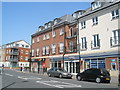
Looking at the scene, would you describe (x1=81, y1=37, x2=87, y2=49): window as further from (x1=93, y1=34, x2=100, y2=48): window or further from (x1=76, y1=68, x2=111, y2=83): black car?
(x1=76, y1=68, x2=111, y2=83): black car

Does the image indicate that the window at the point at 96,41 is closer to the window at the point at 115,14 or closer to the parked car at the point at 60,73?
the window at the point at 115,14

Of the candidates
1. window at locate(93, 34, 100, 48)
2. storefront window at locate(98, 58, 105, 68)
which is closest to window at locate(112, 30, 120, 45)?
window at locate(93, 34, 100, 48)

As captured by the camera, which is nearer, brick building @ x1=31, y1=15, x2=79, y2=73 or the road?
the road

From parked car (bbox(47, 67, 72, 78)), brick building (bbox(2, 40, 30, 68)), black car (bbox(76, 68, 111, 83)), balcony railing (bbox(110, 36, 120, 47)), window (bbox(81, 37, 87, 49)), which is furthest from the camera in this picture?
brick building (bbox(2, 40, 30, 68))

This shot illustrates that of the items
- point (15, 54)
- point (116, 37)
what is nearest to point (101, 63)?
point (116, 37)

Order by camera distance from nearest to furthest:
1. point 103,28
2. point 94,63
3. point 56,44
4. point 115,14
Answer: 1. point 115,14
2. point 103,28
3. point 94,63
4. point 56,44

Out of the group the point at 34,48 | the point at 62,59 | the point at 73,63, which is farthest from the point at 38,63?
the point at 73,63

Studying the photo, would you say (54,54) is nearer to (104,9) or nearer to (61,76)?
(61,76)

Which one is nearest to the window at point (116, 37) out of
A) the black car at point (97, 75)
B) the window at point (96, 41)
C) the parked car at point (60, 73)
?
the window at point (96, 41)

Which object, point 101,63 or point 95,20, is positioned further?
point 95,20

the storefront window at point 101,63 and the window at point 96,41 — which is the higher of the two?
the window at point 96,41

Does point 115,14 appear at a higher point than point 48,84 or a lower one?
higher

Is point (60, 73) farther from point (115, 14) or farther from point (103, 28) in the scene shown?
point (115, 14)

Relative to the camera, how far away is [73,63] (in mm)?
31438
